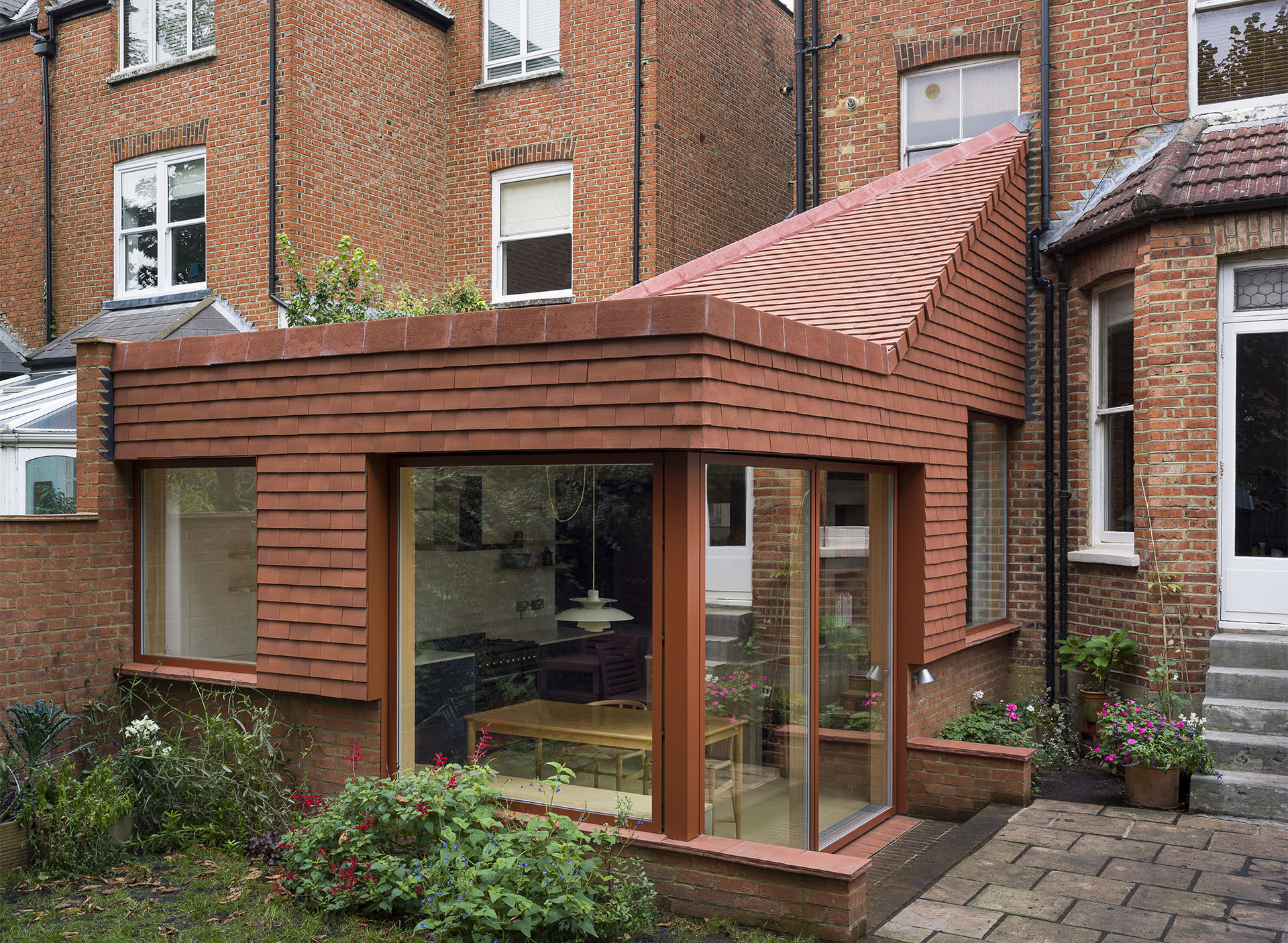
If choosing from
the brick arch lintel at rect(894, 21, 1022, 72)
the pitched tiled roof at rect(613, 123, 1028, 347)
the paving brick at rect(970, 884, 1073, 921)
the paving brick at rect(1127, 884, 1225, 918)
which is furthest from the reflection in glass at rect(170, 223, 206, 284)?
the paving brick at rect(1127, 884, 1225, 918)

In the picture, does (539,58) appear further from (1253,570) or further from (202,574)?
(1253,570)

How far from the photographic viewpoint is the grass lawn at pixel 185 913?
5.17 metres

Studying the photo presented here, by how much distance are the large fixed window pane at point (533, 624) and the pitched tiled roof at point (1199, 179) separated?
5.28 metres

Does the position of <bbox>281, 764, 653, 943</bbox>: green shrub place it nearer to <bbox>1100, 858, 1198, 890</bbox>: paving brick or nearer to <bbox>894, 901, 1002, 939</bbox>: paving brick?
<bbox>894, 901, 1002, 939</bbox>: paving brick

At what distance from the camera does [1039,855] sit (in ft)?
21.0

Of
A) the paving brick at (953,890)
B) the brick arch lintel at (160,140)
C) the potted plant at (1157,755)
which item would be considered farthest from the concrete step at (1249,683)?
the brick arch lintel at (160,140)

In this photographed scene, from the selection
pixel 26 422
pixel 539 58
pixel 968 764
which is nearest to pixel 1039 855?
pixel 968 764

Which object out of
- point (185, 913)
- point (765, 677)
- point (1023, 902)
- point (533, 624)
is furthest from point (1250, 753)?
point (185, 913)

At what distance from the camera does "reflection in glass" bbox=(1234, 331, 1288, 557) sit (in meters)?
8.09

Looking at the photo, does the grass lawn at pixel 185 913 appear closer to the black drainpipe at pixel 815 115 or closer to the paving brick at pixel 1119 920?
the paving brick at pixel 1119 920

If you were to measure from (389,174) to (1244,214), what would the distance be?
9774 millimetres

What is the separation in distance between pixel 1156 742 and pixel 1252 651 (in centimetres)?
126

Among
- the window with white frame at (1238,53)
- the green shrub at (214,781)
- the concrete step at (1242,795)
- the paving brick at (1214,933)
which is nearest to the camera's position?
the paving brick at (1214,933)

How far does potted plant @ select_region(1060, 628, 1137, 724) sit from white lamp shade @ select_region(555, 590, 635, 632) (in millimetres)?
4821
